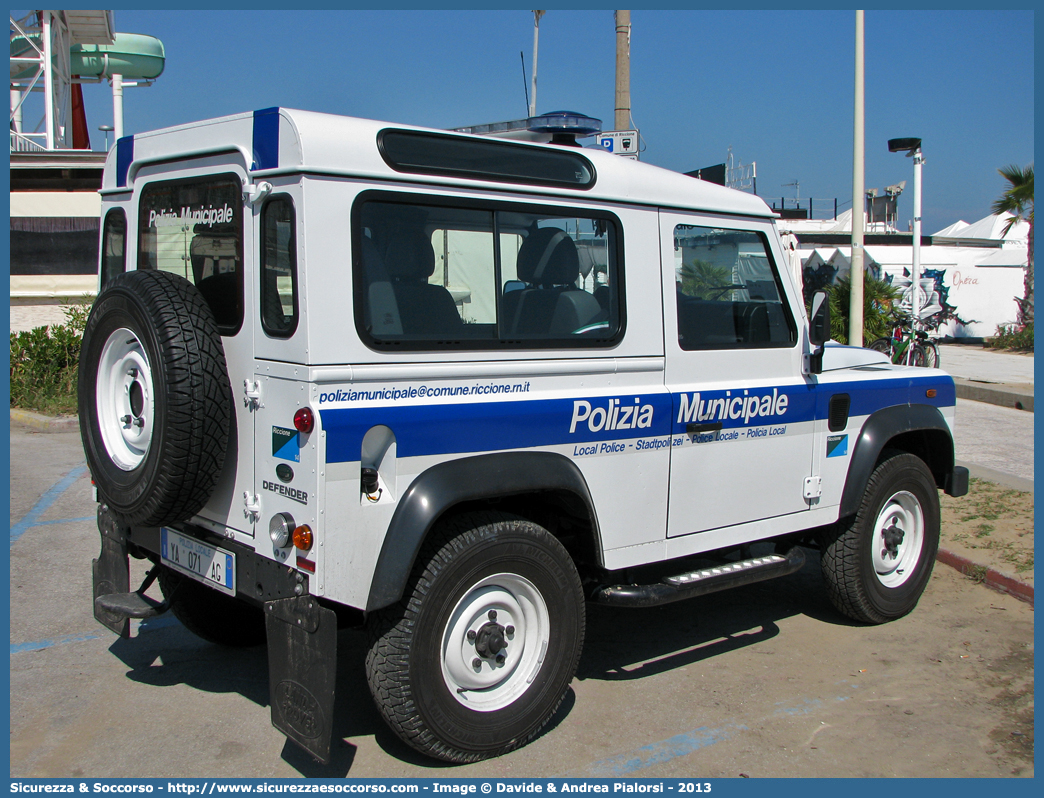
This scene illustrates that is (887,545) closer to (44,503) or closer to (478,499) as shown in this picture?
(478,499)

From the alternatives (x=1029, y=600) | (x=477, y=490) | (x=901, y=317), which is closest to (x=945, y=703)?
(x=1029, y=600)

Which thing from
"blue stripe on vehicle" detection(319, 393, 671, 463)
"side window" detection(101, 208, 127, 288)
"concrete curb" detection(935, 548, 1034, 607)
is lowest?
"concrete curb" detection(935, 548, 1034, 607)

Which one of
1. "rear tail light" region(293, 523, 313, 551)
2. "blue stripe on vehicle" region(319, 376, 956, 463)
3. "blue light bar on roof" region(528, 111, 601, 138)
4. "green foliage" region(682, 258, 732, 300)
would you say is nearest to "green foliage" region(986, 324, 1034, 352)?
"blue stripe on vehicle" region(319, 376, 956, 463)

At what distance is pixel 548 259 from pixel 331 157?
1138 millimetres

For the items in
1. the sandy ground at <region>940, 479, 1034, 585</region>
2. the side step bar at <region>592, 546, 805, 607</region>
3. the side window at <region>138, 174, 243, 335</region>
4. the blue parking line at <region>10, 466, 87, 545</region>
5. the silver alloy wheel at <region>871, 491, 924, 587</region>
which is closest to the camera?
the side window at <region>138, 174, 243, 335</region>

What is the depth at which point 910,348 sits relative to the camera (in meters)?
15.1

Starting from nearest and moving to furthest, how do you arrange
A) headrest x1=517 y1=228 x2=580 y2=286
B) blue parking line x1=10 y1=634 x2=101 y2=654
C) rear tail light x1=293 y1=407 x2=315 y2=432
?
rear tail light x1=293 y1=407 x2=315 y2=432, headrest x1=517 y1=228 x2=580 y2=286, blue parking line x1=10 y1=634 x2=101 y2=654

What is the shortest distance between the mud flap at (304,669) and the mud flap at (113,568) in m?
1.21

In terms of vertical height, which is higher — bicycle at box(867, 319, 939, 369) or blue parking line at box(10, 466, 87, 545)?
bicycle at box(867, 319, 939, 369)

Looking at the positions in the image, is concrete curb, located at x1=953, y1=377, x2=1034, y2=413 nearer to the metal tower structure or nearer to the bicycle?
the bicycle

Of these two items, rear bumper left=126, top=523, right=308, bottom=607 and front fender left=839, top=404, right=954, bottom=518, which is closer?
rear bumper left=126, top=523, right=308, bottom=607

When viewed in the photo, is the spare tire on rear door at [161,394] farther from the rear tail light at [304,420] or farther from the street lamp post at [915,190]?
the street lamp post at [915,190]

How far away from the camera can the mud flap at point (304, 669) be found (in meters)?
3.22

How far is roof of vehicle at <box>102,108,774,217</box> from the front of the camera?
323cm
